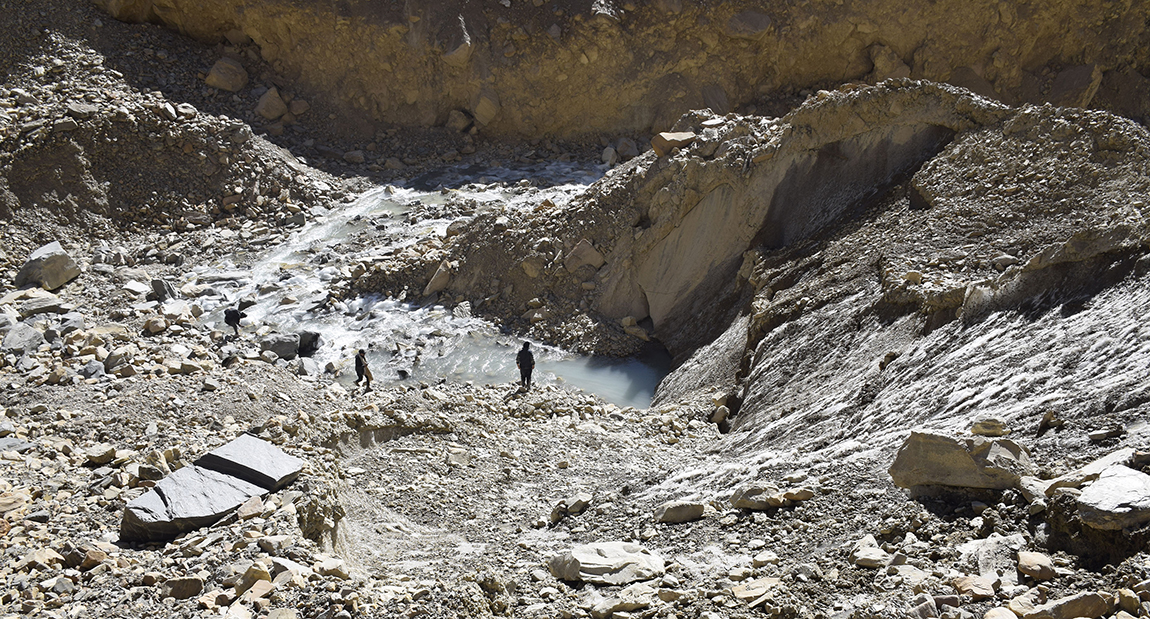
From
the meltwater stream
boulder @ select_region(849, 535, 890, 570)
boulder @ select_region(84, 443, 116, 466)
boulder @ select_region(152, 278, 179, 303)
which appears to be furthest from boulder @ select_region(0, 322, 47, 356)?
boulder @ select_region(849, 535, 890, 570)

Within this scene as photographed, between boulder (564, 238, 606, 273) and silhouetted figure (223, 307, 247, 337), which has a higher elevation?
boulder (564, 238, 606, 273)

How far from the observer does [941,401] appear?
5734 mm

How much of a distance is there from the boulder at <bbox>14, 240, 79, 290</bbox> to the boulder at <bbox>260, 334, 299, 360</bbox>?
371 cm

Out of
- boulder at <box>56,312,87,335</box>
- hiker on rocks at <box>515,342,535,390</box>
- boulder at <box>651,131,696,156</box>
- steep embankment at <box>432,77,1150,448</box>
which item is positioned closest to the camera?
steep embankment at <box>432,77,1150,448</box>

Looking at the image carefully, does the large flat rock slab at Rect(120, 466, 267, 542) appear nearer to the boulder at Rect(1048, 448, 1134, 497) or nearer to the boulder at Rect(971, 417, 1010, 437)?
the boulder at Rect(971, 417, 1010, 437)

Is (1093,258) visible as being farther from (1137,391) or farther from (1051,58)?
(1051,58)

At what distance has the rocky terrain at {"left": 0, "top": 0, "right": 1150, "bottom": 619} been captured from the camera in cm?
434

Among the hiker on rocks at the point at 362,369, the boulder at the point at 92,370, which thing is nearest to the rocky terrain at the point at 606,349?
the boulder at the point at 92,370

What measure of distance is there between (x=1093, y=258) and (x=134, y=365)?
928 centimetres

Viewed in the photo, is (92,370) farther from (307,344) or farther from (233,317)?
(307,344)

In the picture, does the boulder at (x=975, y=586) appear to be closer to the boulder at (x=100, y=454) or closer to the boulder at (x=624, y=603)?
the boulder at (x=624, y=603)

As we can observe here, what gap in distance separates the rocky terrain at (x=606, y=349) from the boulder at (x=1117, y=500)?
0.02 metres

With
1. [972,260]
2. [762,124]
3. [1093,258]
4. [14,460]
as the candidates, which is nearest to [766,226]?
[762,124]

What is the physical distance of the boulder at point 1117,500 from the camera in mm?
3480
